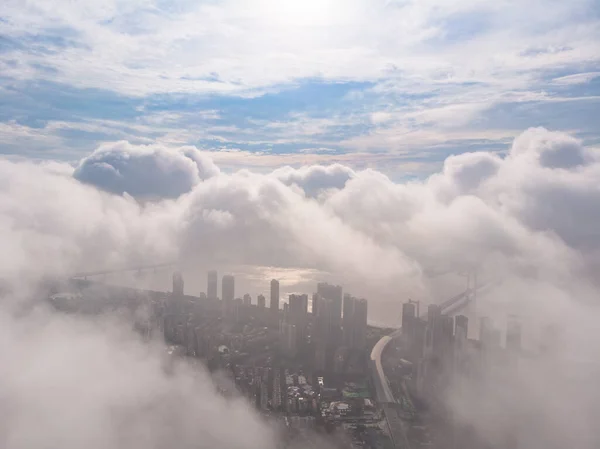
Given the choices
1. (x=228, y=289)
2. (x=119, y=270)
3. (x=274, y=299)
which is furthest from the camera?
(x=119, y=270)

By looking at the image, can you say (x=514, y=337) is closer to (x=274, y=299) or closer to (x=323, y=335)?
(x=323, y=335)

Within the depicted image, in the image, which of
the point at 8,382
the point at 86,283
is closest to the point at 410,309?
the point at 8,382

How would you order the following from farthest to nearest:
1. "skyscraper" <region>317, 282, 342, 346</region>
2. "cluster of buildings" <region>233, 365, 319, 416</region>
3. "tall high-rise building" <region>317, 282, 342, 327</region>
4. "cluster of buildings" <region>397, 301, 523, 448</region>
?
"tall high-rise building" <region>317, 282, 342, 327</region> → "skyscraper" <region>317, 282, 342, 346</region> → "cluster of buildings" <region>233, 365, 319, 416</region> → "cluster of buildings" <region>397, 301, 523, 448</region>

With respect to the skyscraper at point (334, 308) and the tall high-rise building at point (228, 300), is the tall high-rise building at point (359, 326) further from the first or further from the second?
the tall high-rise building at point (228, 300)

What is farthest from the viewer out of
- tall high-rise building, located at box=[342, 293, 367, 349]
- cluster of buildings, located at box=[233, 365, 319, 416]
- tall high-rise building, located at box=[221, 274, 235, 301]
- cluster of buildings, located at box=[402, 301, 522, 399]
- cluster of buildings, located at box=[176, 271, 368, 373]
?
tall high-rise building, located at box=[221, 274, 235, 301]

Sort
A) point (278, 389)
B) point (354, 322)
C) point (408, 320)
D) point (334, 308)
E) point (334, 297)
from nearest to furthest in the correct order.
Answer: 1. point (278, 389)
2. point (354, 322)
3. point (408, 320)
4. point (334, 308)
5. point (334, 297)

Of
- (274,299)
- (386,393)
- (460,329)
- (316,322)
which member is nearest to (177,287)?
(274,299)

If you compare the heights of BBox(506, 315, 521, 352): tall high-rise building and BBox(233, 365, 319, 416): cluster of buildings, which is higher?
BBox(506, 315, 521, 352): tall high-rise building

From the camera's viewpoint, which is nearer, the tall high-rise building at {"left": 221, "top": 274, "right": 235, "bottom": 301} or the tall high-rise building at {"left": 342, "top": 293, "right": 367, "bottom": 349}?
the tall high-rise building at {"left": 342, "top": 293, "right": 367, "bottom": 349}

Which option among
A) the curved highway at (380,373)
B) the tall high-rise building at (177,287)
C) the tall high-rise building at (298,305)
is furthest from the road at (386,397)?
the tall high-rise building at (177,287)

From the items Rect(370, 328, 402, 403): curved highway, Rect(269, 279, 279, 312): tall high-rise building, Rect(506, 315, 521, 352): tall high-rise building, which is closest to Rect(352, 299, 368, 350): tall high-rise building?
Rect(370, 328, 402, 403): curved highway

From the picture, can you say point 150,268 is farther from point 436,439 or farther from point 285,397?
point 436,439

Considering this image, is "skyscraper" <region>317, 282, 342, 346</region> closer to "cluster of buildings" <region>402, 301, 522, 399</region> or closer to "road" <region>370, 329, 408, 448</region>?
"road" <region>370, 329, 408, 448</region>
